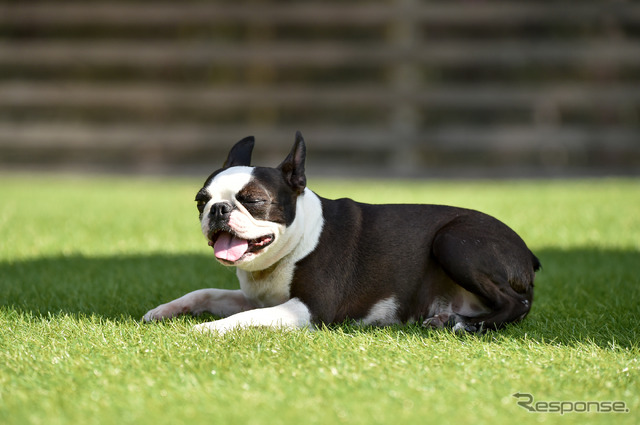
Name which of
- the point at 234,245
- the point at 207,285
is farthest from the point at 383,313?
the point at 207,285

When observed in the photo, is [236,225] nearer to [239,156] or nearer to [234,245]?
[234,245]

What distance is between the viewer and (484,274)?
3.31 m

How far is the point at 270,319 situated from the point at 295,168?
67cm

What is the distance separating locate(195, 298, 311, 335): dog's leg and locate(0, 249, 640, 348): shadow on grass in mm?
460

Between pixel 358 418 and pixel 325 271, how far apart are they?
1248 mm

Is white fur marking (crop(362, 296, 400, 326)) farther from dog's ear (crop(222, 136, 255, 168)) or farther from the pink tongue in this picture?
dog's ear (crop(222, 136, 255, 168))

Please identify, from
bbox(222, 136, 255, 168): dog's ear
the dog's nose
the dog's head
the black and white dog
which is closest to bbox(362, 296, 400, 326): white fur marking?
the black and white dog

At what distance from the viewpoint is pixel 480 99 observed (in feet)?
36.5

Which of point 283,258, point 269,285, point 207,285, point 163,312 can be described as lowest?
point 207,285

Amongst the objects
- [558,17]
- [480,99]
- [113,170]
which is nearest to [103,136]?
[113,170]

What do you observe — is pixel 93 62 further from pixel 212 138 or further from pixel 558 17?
pixel 558 17

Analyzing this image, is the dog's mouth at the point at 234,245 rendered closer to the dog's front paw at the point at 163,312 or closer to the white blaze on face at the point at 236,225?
the white blaze on face at the point at 236,225

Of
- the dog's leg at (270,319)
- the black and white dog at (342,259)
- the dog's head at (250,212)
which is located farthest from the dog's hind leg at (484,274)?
the dog's head at (250,212)

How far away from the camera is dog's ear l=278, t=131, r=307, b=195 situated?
3346 mm
